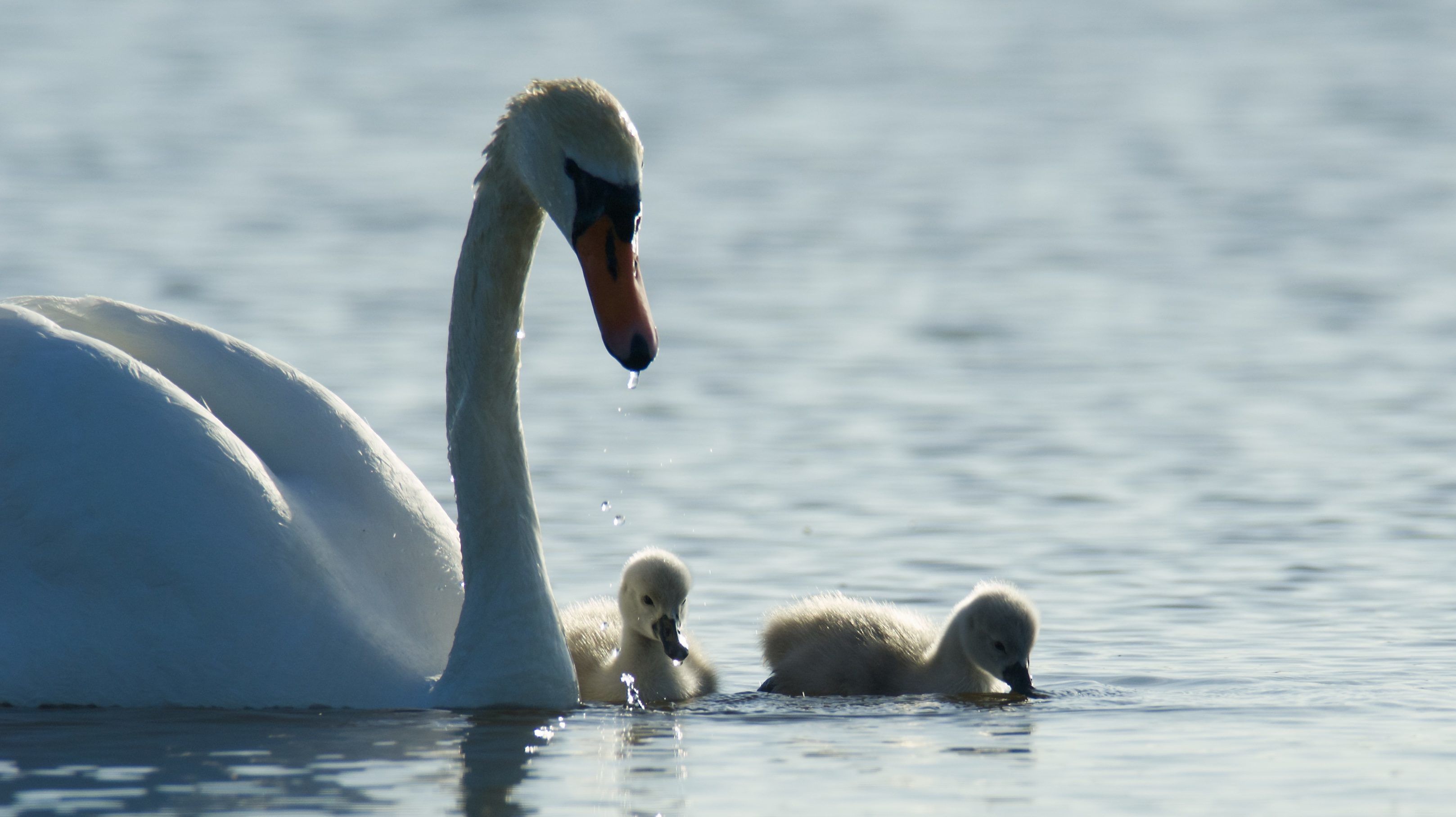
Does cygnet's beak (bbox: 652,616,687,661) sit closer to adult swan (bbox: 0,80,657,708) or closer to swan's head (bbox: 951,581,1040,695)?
adult swan (bbox: 0,80,657,708)

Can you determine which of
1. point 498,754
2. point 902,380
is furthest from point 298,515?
point 902,380

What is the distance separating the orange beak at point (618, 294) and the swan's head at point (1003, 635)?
1.93m

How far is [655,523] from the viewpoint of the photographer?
34.3 feet

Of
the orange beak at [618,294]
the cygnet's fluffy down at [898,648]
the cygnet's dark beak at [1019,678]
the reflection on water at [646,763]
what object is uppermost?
the orange beak at [618,294]

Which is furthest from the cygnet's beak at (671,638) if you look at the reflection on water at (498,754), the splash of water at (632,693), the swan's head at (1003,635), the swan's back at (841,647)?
the swan's head at (1003,635)

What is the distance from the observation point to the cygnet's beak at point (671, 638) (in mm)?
7816

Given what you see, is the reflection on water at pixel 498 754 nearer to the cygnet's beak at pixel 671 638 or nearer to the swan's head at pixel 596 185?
the cygnet's beak at pixel 671 638

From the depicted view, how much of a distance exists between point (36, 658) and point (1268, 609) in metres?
4.42

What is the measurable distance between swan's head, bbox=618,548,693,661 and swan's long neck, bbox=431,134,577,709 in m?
0.59

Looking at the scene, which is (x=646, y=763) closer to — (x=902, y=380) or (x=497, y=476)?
(x=497, y=476)

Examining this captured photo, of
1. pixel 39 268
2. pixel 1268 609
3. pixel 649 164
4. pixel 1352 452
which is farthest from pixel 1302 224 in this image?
pixel 1268 609

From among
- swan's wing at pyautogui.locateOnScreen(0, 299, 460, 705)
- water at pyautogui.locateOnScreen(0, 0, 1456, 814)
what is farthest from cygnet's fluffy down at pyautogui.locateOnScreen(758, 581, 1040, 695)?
swan's wing at pyautogui.locateOnScreen(0, 299, 460, 705)

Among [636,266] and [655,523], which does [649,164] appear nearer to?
[655,523]

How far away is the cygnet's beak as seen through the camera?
7816mm
